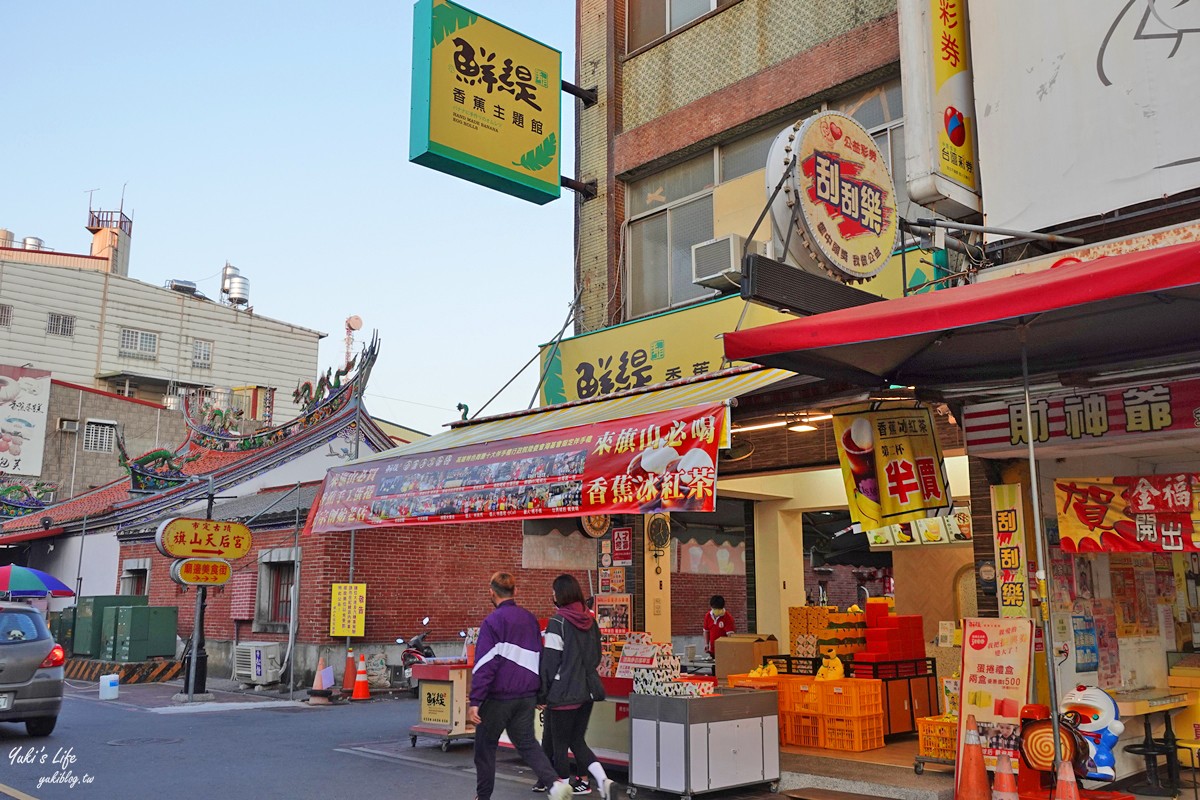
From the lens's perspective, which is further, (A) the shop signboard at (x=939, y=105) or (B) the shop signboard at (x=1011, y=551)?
(B) the shop signboard at (x=1011, y=551)

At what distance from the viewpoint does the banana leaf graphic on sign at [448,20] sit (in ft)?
40.4

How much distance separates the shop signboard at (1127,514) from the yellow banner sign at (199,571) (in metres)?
14.4

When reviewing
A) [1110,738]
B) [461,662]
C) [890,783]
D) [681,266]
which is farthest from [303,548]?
[1110,738]

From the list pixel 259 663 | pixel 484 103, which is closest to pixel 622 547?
pixel 484 103

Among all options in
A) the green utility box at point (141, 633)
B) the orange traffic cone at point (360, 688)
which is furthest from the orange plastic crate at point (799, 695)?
the green utility box at point (141, 633)

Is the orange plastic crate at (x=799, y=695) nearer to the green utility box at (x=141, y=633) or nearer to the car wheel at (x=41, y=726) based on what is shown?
the car wheel at (x=41, y=726)

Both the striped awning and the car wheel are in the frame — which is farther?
the car wheel

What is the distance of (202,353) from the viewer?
47.1 m

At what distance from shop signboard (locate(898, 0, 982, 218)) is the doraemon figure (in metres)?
4.23

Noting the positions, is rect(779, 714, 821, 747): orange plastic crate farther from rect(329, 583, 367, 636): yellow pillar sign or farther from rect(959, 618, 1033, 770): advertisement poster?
rect(329, 583, 367, 636): yellow pillar sign

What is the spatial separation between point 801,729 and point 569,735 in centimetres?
314

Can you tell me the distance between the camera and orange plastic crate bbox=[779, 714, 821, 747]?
10.6m

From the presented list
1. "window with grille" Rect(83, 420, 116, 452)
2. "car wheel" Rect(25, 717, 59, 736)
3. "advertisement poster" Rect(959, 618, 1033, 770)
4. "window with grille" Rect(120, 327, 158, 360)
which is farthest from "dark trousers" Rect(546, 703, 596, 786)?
"window with grille" Rect(120, 327, 158, 360)

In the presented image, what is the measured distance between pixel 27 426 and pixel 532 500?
35.7 meters
